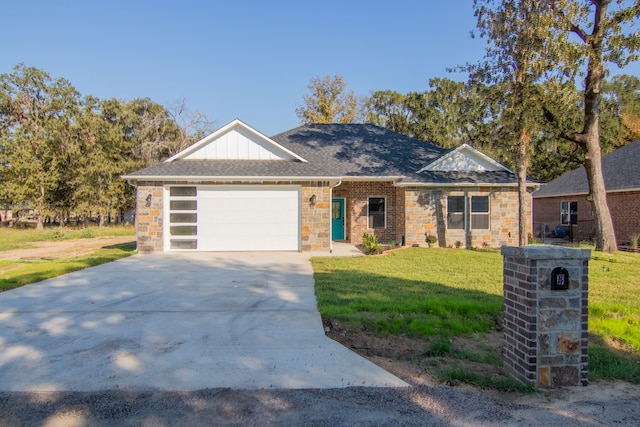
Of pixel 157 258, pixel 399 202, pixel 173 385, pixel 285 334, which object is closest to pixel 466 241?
pixel 399 202

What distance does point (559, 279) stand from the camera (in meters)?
3.55

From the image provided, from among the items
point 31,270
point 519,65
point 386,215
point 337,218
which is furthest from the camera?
point 337,218

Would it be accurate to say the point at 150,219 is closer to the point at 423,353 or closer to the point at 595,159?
the point at 423,353

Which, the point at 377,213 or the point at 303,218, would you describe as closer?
the point at 303,218

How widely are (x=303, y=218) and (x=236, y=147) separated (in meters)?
3.80

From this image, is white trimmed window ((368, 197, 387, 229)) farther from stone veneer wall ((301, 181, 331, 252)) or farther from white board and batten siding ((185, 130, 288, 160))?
white board and batten siding ((185, 130, 288, 160))

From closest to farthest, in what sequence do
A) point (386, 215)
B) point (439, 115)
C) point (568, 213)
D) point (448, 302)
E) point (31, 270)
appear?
1. point (448, 302)
2. point (31, 270)
3. point (386, 215)
4. point (568, 213)
5. point (439, 115)

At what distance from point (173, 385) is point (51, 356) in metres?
1.67

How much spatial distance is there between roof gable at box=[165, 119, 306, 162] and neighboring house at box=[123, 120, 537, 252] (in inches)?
1.4

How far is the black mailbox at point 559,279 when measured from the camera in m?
3.54

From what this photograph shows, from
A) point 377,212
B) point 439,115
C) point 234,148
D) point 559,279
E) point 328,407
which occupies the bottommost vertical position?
point 328,407

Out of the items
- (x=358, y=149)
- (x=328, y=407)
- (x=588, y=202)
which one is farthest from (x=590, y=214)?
(x=328, y=407)

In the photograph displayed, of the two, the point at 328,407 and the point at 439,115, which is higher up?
the point at 439,115

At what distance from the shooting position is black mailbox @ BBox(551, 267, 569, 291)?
3.54 meters
